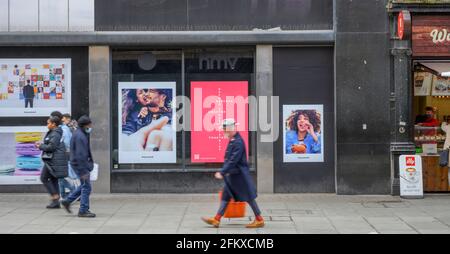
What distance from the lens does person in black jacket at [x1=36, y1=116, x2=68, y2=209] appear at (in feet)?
42.0

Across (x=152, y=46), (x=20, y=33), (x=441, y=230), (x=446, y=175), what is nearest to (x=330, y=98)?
(x=446, y=175)

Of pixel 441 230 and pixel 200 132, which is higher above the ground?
pixel 200 132

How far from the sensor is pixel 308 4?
15195 millimetres

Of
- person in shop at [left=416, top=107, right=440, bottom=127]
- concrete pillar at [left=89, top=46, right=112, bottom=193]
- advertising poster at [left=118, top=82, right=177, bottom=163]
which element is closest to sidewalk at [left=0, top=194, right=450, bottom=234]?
concrete pillar at [left=89, top=46, right=112, bottom=193]

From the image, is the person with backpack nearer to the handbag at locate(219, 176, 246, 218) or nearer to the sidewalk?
the sidewalk

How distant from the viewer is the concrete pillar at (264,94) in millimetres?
15227

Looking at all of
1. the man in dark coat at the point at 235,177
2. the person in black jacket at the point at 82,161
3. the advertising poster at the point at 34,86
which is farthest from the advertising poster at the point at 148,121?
the man in dark coat at the point at 235,177

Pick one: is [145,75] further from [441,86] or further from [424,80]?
[441,86]

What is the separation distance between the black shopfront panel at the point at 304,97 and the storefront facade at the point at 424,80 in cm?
148

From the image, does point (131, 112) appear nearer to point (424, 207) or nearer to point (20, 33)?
point (20, 33)

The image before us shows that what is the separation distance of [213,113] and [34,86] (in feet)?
13.3
